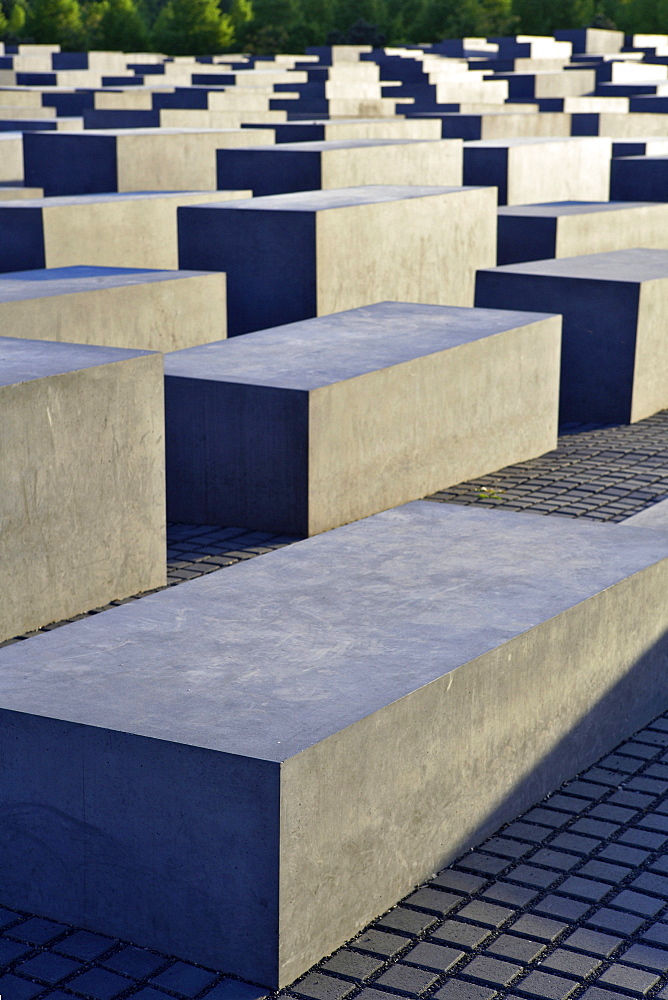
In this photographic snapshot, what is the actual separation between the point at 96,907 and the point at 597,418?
908cm

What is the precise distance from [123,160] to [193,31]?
4515cm

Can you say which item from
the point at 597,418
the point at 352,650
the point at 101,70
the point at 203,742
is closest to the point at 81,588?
the point at 352,650

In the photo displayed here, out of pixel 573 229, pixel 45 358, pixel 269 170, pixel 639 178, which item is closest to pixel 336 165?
pixel 269 170

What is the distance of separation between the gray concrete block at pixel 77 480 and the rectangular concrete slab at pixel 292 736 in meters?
1.72

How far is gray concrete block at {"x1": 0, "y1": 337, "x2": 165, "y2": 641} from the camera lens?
22.7 ft

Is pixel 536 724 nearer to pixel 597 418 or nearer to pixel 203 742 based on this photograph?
pixel 203 742

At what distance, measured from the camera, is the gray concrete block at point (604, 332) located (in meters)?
12.3

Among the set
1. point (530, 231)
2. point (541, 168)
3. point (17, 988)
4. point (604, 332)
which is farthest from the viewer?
point (541, 168)

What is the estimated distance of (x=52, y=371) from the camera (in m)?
7.19

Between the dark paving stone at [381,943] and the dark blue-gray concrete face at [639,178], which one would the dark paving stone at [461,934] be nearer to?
the dark paving stone at [381,943]

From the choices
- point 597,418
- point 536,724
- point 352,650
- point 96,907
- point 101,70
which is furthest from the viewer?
point 101,70

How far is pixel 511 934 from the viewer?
437 cm

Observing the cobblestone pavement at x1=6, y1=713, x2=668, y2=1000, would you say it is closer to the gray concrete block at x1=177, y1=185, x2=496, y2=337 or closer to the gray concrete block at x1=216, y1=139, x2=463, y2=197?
the gray concrete block at x1=177, y1=185, x2=496, y2=337

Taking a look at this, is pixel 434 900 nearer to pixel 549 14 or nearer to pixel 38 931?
pixel 38 931
